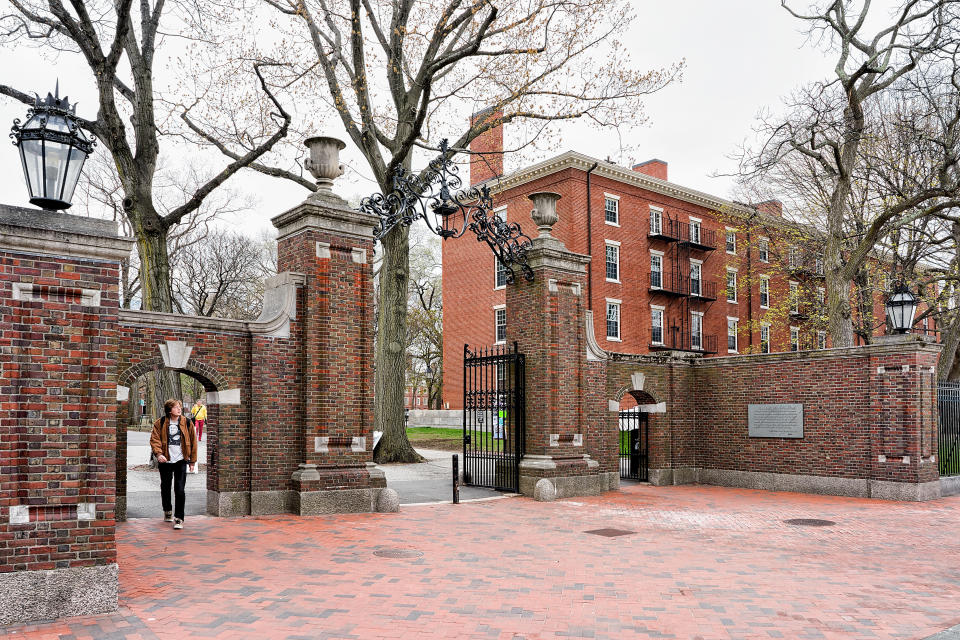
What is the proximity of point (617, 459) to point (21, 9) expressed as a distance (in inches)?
661

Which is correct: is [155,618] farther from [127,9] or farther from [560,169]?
[560,169]

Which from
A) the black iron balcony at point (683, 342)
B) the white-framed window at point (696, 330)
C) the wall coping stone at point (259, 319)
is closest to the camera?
the wall coping stone at point (259, 319)

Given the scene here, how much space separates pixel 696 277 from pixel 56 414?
119 ft

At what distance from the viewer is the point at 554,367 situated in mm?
13906

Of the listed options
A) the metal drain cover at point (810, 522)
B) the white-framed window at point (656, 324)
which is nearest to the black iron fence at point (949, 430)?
the metal drain cover at point (810, 522)

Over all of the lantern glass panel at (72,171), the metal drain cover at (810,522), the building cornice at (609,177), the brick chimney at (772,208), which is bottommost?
the metal drain cover at (810,522)

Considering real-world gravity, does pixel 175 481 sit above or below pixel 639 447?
above

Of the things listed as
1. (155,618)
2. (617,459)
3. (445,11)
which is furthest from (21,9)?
(617,459)

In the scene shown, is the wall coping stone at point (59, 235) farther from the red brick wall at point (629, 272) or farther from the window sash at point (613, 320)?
the window sash at point (613, 320)

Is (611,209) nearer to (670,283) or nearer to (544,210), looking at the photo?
(670,283)

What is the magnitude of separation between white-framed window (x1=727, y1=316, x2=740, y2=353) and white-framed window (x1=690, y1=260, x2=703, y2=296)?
3.49 m

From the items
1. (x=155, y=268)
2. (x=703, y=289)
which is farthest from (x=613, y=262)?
(x=155, y=268)

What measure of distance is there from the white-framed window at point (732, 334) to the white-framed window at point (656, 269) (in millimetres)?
6295

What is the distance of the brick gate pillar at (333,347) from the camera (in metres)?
10.9
